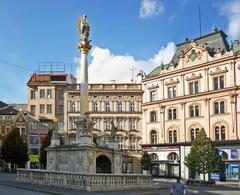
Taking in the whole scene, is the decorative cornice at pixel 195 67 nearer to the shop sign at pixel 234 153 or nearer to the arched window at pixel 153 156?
the arched window at pixel 153 156

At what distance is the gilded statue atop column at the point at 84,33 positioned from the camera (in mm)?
33938

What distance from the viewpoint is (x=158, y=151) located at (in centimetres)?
6412

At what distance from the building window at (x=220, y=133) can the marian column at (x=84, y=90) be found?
2885cm

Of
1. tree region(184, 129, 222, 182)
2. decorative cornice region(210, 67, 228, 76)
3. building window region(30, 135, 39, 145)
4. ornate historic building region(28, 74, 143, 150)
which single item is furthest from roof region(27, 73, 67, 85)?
tree region(184, 129, 222, 182)

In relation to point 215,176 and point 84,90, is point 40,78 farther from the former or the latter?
point 84,90

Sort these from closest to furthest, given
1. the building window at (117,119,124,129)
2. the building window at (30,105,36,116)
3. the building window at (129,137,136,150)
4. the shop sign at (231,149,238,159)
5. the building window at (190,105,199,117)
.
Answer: the shop sign at (231,149,238,159) < the building window at (190,105,199,117) < the building window at (129,137,136,150) < the building window at (117,119,124,129) < the building window at (30,105,36,116)

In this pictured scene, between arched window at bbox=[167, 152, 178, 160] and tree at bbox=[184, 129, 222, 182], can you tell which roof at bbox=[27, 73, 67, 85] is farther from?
tree at bbox=[184, 129, 222, 182]

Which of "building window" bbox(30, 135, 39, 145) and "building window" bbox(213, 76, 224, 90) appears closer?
"building window" bbox(213, 76, 224, 90)

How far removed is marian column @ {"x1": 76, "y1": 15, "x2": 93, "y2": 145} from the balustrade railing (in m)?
3.16

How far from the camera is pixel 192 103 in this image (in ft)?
200

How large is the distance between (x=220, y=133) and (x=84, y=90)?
29.4m

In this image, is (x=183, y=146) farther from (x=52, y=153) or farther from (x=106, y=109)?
(x=52, y=153)

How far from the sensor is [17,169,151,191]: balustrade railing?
84.2 ft

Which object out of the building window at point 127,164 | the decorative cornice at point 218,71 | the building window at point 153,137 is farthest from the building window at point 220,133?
the building window at point 127,164
